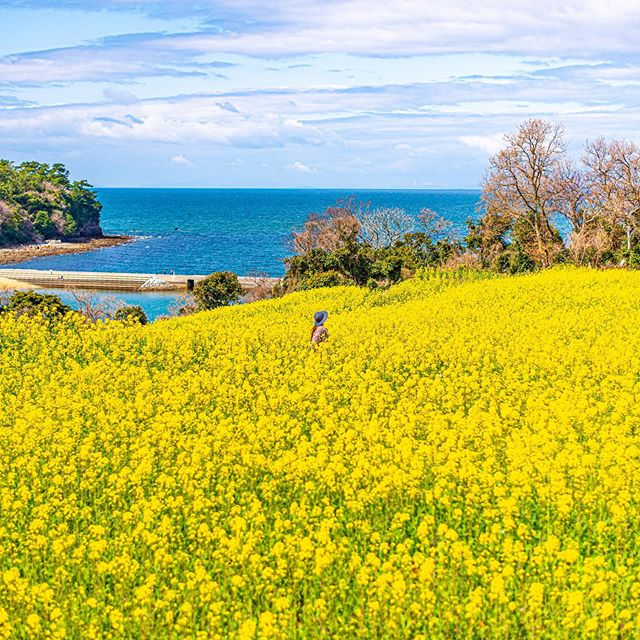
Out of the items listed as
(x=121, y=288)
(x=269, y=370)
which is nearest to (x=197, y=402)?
(x=269, y=370)

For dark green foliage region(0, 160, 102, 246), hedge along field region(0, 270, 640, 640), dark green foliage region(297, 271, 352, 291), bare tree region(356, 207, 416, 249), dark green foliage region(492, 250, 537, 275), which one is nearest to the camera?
hedge along field region(0, 270, 640, 640)

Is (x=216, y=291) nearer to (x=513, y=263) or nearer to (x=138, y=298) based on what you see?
(x=513, y=263)

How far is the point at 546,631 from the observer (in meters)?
6.89

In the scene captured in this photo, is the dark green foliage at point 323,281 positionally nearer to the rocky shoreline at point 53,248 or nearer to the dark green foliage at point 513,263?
the dark green foliage at point 513,263

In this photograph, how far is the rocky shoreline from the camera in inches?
3986

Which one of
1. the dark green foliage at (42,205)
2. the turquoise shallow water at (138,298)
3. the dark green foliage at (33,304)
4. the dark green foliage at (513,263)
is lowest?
the turquoise shallow water at (138,298)

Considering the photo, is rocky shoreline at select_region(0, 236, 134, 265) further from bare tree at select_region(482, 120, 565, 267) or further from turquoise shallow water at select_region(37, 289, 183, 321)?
bare tree at select_region(482, 120, 565, 267)

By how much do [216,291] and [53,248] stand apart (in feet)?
251

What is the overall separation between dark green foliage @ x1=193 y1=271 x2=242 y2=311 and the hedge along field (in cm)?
2462

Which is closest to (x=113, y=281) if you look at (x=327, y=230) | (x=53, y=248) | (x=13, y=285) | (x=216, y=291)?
(x=13, y=285)

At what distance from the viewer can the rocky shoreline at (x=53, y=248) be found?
101 metres

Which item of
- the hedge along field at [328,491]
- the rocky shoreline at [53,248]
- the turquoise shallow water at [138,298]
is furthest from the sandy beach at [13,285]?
the hedge along field at [328,491]

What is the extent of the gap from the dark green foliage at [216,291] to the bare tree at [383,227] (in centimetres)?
2356

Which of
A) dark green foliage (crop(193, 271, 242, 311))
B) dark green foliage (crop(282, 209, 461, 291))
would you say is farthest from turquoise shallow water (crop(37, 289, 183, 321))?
dark green foliage (crop(282, 209, 461, 291))
